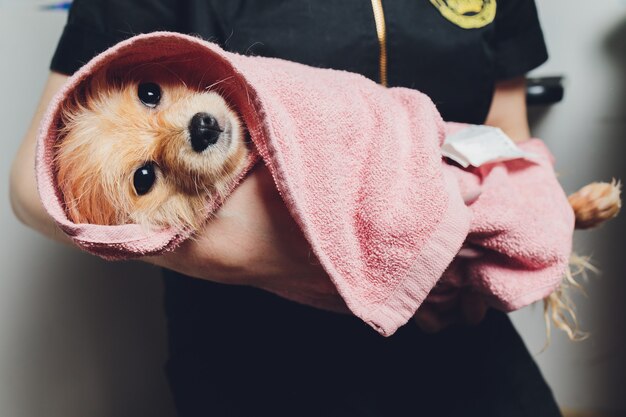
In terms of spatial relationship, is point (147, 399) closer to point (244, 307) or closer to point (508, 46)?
point (244, 307)

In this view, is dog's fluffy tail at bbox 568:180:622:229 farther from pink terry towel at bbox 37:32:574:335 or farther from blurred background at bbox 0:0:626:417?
blurred background at bbox 0:0:626:417

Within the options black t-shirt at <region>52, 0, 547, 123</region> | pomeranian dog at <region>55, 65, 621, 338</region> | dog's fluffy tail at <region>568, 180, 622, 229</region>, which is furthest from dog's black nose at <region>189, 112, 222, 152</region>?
dog's fluffy tail at <region>568, 180, 622, 229</region>

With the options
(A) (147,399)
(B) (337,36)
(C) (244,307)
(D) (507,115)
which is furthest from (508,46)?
(A) (147,399)

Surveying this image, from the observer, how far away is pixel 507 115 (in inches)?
37.9

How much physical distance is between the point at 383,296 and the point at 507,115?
50 cm

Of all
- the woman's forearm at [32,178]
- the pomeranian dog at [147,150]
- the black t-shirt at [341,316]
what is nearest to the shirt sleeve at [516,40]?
the black t-shirt at [341,316]

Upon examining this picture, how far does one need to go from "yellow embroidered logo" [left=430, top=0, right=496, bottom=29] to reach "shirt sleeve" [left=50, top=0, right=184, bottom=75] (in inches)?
16.9

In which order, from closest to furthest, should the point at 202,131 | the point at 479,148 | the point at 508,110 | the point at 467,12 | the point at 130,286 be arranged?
the point at 202,131 → the point at 479,148 → the point at 467,12 → the point at 508,110 → the point at 130,286

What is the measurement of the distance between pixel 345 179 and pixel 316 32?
286mm

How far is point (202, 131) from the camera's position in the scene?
22.6 inches

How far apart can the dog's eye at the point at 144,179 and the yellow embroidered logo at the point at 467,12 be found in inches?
19.9

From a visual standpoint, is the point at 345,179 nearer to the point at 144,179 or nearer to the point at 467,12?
the point at 144,179

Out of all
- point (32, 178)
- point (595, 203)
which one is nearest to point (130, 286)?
point (32, 178)

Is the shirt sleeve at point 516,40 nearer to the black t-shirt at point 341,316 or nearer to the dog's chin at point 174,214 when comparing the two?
the black t-shirt at point 341,316
